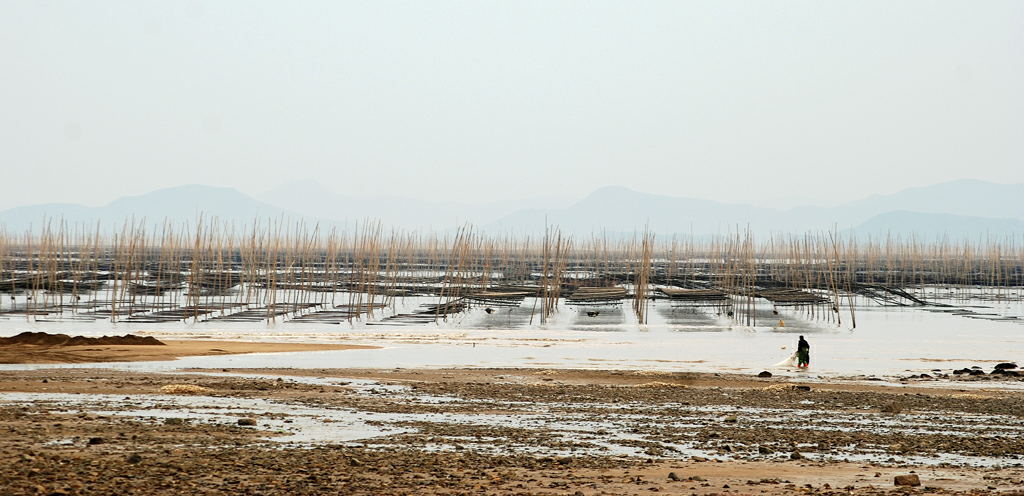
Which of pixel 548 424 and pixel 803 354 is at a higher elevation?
pixel 803 354

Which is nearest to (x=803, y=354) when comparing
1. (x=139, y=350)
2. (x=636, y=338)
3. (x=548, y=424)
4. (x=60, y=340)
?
(x=636, y=338)

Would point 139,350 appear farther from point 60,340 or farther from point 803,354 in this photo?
point 803,354

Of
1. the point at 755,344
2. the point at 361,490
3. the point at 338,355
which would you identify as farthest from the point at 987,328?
the point at 361,490

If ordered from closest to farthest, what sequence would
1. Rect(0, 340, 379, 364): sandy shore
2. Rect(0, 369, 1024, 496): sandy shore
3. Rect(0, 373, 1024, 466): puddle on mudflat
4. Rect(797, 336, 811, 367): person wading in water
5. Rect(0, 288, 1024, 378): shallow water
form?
Rect(0, 369, 1024, 496): sandy shore → Rect(0, 373, 1024, 466): puddle on mudflat → Rect(0, 340, 379, 364): sandy shore → Rect(797, 336, 811, 367): person wading in water → Rect(0, 288, 1024, 378): shallow water

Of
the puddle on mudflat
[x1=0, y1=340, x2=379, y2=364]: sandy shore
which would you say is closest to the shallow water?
[x1=0, y1=340, x2=379, y2=364]: sandy shore

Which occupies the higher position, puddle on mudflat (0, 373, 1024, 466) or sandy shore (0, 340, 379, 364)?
puddle on mudflat (0, 373, 1024, 466)

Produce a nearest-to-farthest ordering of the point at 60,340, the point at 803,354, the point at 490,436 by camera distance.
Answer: the point at 490,436, the point at 803,354, the point at 60,340

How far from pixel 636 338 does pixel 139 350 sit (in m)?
12.2

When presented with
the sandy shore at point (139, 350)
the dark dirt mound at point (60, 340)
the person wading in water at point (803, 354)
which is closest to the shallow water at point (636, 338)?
the person wading in water at point (803, 354)

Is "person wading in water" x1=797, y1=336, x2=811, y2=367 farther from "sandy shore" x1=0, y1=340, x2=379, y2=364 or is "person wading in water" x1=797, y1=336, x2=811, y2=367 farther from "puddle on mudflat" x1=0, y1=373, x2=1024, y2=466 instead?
"sandy shore" x1=0, y1=340, x2=379, y2=364

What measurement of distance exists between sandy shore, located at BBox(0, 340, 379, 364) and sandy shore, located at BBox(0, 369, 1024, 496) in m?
2.18

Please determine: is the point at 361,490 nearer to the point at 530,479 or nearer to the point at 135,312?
the point at 530,479

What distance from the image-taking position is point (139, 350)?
1869 centimetres

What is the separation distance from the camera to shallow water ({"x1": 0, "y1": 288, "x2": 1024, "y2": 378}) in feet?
61.5
